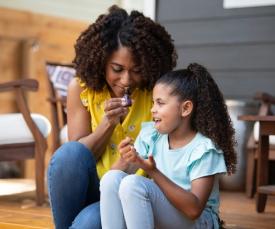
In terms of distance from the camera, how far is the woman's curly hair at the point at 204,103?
1935mm

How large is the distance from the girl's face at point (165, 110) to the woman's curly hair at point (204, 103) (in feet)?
0.06

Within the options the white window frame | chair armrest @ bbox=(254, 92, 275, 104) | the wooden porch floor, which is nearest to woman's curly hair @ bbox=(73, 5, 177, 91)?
the wooden porch floor

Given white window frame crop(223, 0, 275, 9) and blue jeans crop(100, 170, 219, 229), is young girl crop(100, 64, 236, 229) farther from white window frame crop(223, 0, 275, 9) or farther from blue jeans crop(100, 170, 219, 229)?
white window frame crop(223, 0, 275, 9)

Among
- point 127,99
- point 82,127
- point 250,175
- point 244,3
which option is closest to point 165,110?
point 127,99

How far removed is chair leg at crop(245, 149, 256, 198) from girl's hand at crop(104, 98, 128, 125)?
184 centimetres

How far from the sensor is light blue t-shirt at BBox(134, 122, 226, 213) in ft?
6.10

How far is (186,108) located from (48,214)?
1260 millimetres

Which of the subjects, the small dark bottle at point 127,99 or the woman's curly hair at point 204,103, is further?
the small dark bottle at point 127,99

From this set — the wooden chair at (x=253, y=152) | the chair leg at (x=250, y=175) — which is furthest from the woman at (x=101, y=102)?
the chair leg at (x=250, y=175)

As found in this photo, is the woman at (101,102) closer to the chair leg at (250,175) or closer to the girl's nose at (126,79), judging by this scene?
the girl's nose at (126,79)

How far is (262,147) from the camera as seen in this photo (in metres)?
3.12

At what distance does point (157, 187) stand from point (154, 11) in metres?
2.88

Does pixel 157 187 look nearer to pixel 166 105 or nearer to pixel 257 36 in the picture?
pixel 166 105

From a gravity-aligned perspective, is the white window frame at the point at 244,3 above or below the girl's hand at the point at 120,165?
above
